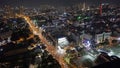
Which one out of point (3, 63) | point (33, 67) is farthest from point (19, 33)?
point (33, 67)

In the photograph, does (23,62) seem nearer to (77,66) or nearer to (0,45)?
(77,66)

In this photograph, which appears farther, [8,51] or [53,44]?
[53,44]

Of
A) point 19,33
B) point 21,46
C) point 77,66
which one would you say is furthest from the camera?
point 19,33

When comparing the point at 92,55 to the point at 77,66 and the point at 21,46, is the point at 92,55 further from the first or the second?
the point at 21,46

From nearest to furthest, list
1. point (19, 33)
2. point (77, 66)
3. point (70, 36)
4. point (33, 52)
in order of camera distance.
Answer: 1. point (77, 66)
2. point (33, 52)
3. point (70, 36)
4. point (19, 33)

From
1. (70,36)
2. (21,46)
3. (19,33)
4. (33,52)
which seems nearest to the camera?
(33,52)

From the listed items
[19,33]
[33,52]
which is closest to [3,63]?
[33,52]

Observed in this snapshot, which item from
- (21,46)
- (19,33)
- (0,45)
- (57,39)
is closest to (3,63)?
(21,46)

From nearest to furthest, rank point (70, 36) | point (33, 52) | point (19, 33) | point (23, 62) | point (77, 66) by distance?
1. point (77, 66)
2. point (23, 62)
3. point (33, 52)
4. point (70, 36)
5. point (19, 33)

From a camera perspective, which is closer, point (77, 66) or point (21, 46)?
point (77, 66)
